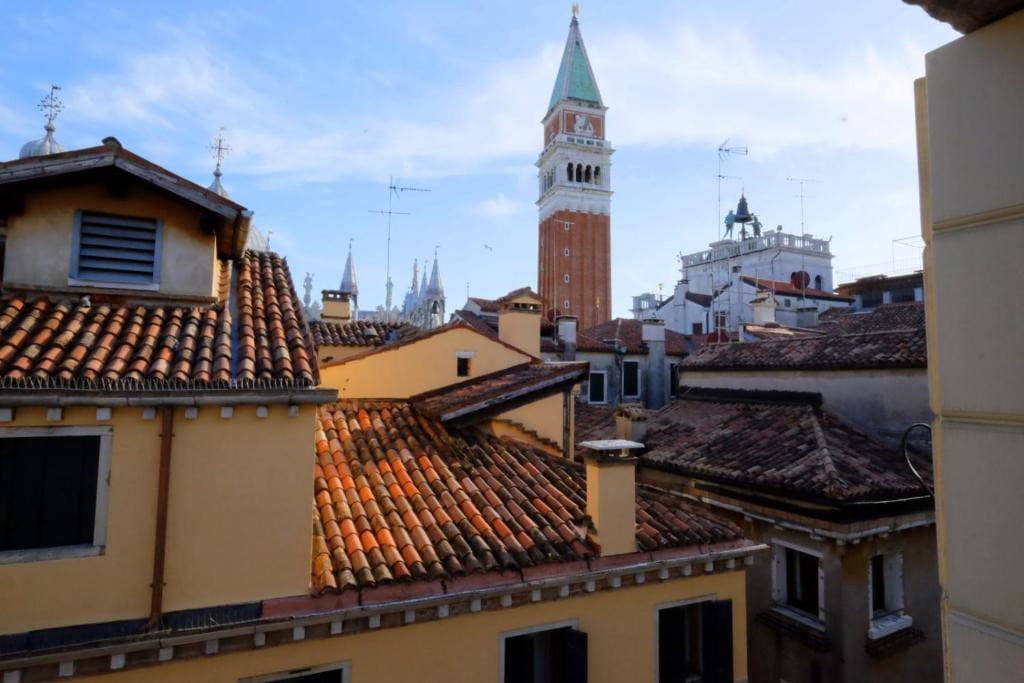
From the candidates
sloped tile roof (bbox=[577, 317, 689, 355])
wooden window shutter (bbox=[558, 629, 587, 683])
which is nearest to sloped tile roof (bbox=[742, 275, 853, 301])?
sloped tile roof (bbox=[577, 317, 689, 355])

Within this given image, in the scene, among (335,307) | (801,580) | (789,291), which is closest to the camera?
(801,580)

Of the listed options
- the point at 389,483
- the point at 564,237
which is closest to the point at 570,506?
the point at 389,483

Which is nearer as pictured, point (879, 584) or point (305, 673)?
point (305, 673)

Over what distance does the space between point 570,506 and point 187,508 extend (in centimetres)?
393

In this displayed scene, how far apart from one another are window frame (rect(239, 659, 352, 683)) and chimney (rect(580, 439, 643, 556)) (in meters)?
2.59

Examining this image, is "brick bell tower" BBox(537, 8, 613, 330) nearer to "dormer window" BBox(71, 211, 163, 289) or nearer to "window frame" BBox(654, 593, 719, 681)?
"window frame" BBox(654, 593, 719, 681)

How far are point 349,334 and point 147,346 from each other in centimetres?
984

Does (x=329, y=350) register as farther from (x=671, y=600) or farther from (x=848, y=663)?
(x=848, y=663)

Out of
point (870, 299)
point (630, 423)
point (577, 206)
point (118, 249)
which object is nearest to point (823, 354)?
point (630, 423)

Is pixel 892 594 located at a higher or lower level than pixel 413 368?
lower

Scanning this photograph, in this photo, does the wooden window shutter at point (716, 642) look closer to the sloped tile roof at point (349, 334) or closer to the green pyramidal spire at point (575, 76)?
the sloped tile roof at point (349, 334)

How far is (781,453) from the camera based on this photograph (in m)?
9.97

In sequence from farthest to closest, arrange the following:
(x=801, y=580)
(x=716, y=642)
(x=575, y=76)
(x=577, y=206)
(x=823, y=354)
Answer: (x=575, y=76) < (x=577, y=206) < (x=823, y=354) < (x=801, y=580) < (x=716, y=642)

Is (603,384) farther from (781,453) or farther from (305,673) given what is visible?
(305,673)
